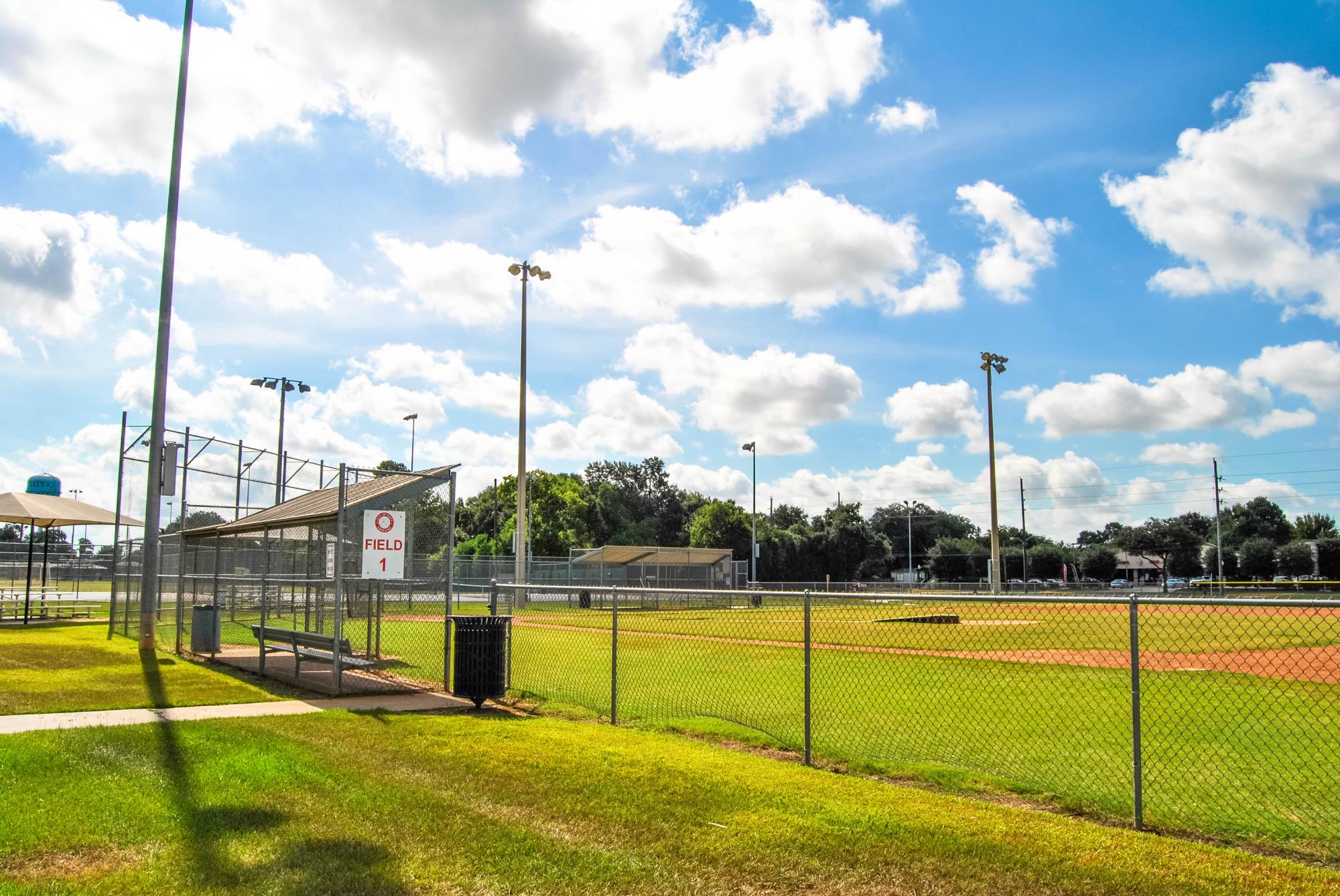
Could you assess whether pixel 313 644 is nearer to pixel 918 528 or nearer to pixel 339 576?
pixel 339 576

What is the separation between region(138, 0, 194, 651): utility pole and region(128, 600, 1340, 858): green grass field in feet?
9.10

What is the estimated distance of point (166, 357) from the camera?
1783 cm

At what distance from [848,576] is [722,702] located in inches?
3343

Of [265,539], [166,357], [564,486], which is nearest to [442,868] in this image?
[265,539]

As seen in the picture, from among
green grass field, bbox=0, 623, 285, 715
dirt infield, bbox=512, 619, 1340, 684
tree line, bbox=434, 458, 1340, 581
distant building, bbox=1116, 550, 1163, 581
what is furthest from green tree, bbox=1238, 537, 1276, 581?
green grass field, bbox=0, 623, 285, 715

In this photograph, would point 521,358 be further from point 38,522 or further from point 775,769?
point 775,769

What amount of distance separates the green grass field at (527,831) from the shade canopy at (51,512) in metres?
19.2

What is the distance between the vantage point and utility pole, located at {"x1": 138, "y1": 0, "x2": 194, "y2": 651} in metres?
16.8

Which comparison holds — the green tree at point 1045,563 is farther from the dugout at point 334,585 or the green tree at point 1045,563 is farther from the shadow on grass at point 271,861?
the shadow on grass at point 271,861

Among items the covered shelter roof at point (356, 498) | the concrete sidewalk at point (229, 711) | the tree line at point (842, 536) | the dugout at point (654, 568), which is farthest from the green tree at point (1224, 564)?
the concrete sidewalk at point (229, 711)

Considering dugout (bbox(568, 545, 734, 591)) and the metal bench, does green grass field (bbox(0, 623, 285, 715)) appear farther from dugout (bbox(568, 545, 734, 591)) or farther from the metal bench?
dugout (bbox(568, 545, 734, 591))

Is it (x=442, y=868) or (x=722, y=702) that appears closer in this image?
(x=442, y=868)

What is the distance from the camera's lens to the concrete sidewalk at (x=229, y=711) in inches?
374

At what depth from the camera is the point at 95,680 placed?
13070 mm
